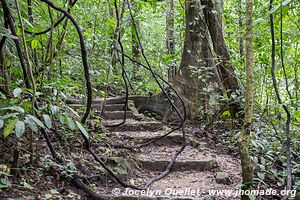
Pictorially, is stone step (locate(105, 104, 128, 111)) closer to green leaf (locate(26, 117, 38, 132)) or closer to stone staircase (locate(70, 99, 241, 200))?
stone staircase (locate(70, 99, 241, 200))

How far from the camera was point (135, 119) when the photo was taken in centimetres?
521

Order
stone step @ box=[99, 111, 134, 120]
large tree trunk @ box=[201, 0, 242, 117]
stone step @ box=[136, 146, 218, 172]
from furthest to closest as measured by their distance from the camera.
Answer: stone step @ box=[99, 111, 134, 120] < large tree trunk @ box=[201, 0, 242, 117] < stone step @ box=[136, 146, 218, 172]

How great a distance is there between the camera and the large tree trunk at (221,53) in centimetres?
461

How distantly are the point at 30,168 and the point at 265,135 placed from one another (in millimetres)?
3039

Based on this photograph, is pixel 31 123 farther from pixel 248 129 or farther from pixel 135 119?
pixel 135 119

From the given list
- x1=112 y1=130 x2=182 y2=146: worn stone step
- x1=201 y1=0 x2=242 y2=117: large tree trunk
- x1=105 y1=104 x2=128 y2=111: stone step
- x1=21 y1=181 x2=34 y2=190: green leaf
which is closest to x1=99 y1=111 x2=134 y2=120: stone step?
x1=105 y1=104 x2=128 y2=111: stone step

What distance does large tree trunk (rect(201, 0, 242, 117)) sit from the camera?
15.1 ft

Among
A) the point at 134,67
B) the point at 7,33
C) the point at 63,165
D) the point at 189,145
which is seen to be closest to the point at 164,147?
the point at 189,145

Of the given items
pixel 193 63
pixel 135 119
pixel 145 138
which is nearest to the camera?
pixel 145 138

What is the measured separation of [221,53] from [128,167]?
2.92 meters

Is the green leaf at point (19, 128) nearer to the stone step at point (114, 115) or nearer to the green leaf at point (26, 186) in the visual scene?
the green leaf at point (26, 186)

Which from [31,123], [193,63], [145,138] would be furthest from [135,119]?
[31,123]

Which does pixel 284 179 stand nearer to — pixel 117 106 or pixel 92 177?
pixel 92 177

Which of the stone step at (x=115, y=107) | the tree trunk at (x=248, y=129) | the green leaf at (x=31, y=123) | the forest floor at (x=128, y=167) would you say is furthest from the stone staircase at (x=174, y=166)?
the green leaf at (x=31, y=123)
